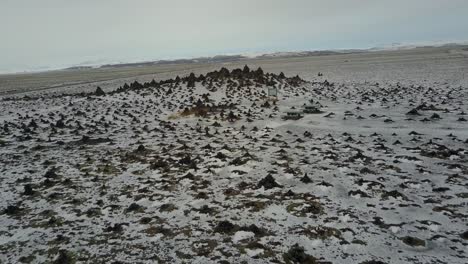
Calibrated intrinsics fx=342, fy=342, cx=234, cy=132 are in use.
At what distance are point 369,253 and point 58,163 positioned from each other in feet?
40.7

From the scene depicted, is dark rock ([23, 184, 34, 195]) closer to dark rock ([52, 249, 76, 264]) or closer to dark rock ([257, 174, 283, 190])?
dark rock ([52, 249, 76, 264])

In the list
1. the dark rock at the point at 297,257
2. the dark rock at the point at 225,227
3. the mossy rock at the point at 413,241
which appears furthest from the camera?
the dark rock at the point at 225,227

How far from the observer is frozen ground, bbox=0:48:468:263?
7.58 m

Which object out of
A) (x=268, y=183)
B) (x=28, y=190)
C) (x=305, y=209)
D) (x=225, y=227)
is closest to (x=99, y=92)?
(x=28, y=190)

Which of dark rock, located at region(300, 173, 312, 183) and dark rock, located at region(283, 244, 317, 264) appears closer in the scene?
dark rock, located at region(283, 244, 317, 264)

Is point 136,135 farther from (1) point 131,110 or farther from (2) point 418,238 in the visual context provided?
(2) point 418,238

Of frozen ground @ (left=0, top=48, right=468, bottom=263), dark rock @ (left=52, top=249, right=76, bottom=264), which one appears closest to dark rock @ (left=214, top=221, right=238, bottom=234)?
frozen ground @ (left=0, top=48, right=468, bottom=263)

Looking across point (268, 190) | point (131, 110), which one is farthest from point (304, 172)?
point (131, 110)

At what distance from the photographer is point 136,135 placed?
747 inches

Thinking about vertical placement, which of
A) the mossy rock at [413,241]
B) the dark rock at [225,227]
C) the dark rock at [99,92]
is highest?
the dark rock at [99,92]

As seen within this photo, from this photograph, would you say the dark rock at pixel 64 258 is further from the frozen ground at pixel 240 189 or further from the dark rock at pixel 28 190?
the dark rock at pixel 28 190

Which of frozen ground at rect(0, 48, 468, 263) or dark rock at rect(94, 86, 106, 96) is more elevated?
dark rock at rect(94, 86, 106, 96)

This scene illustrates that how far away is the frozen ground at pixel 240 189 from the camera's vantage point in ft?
24.9

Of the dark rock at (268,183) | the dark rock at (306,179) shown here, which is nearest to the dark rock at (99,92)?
the dark rock at (268,183)
